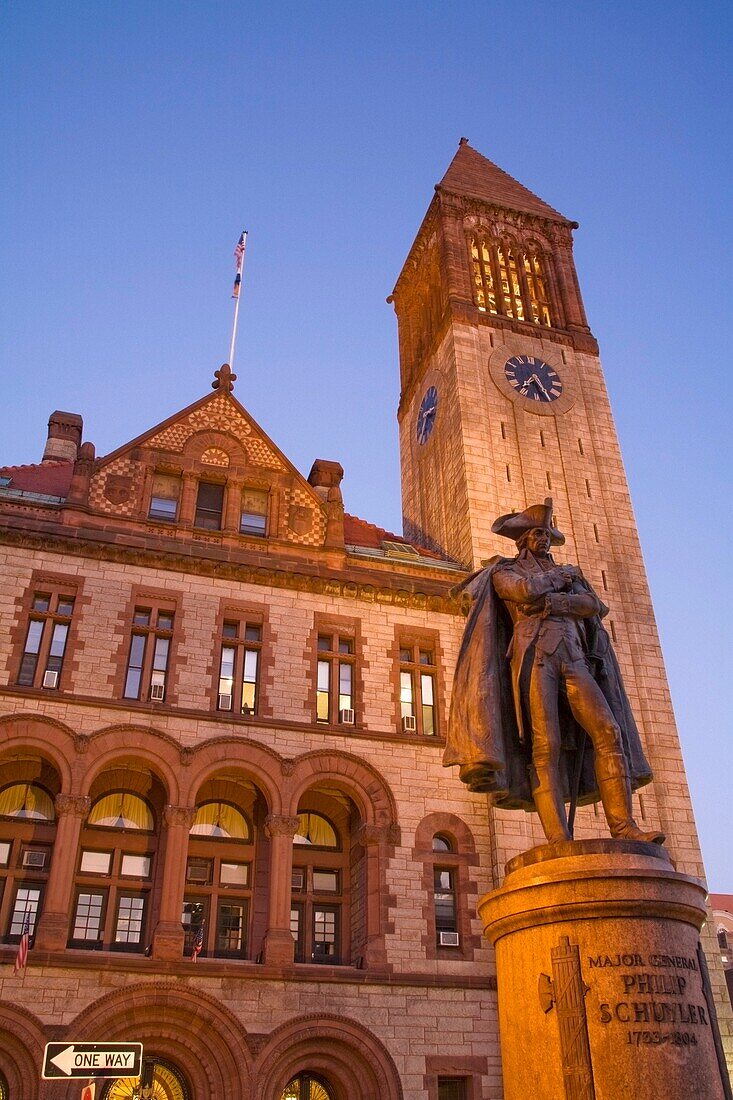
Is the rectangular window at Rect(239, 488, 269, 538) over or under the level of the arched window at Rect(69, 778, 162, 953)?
over

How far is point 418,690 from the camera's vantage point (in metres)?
25.9

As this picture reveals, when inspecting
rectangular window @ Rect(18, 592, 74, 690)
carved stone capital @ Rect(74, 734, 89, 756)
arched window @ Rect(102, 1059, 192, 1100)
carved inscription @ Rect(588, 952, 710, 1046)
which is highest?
rectangular window @ Rect(18, 592, 74, 690)

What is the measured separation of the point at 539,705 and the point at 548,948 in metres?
2.24

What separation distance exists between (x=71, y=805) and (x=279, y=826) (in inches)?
192

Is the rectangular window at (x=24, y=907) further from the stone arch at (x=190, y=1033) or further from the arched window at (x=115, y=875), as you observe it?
the stone arch at (x=190, y=1033)

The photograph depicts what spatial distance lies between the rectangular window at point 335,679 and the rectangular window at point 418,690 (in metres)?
1.55

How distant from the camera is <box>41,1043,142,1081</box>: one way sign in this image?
8.95 meters

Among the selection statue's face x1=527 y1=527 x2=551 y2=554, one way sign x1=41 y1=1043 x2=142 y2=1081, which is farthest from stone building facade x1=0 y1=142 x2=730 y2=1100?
statue's face x1=527 y1=527 x2=551 y2=554

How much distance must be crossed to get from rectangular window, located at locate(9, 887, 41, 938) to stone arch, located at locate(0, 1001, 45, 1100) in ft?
8.29

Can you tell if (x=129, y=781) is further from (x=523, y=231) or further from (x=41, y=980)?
(x=523, y=231)

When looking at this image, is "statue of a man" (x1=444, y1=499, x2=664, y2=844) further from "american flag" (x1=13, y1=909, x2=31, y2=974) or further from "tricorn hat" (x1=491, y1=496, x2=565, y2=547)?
"american flag" (x1=13, y1=909, x2=31, y2=974)

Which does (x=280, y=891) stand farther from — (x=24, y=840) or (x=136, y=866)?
(x=24, y=840)

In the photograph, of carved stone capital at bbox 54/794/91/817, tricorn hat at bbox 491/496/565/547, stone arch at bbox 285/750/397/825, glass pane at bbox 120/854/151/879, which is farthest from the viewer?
stone arch at bbox 285/750/397/825

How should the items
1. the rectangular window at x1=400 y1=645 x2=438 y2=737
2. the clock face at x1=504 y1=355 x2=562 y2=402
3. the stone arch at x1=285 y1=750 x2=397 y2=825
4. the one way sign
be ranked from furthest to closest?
the clock face at x1=504 y1=355 x2=562 y2=402 < the rectangular window at x1=400 y1=645 x2=438 y2=737 < the stone arch at x1=285 y1=750 x2=397 y2=825 < the one way sign
